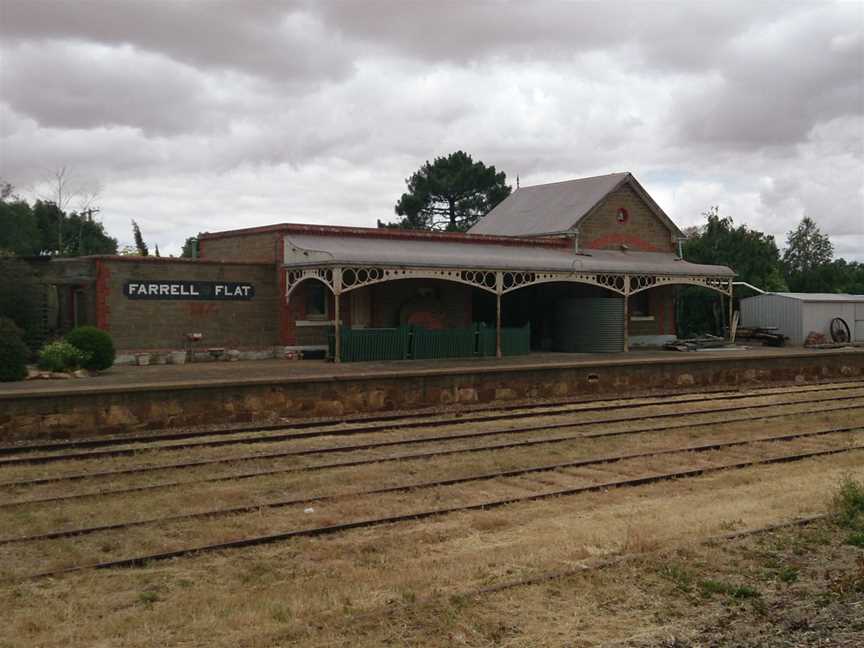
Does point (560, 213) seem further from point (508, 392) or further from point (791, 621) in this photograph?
point (791, 621)

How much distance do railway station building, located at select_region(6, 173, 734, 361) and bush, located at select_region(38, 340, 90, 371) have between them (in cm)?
250

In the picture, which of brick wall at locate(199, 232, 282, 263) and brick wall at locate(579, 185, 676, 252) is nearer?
brick wall at locate(199, 232, 282, 263)

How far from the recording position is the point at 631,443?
48.4ft

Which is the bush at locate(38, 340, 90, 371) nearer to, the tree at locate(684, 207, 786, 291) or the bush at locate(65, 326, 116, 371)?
the bush at locate(65, 326, 116, 371)

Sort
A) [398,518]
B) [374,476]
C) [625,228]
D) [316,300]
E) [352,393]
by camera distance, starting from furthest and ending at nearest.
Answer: [625,228], [316,300], [352,393], [374,476], [398,518]

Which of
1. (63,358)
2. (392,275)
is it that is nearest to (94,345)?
(63,358)

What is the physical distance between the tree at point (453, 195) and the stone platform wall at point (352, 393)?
136 ft

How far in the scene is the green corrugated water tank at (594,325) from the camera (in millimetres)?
32656

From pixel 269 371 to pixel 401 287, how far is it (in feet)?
27.2

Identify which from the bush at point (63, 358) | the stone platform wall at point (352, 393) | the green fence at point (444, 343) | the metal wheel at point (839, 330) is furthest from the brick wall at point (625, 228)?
the bush at point (63, 358)

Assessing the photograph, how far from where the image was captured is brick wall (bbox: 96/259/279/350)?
2516 cm

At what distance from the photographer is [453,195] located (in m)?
66.2

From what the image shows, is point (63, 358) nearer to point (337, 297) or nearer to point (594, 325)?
point (337, 297)

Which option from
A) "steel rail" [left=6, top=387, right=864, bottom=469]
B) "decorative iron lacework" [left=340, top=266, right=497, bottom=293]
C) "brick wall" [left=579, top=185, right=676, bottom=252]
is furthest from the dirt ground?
"brick wall" [left=579, top=185, right=676, bottom=252]
